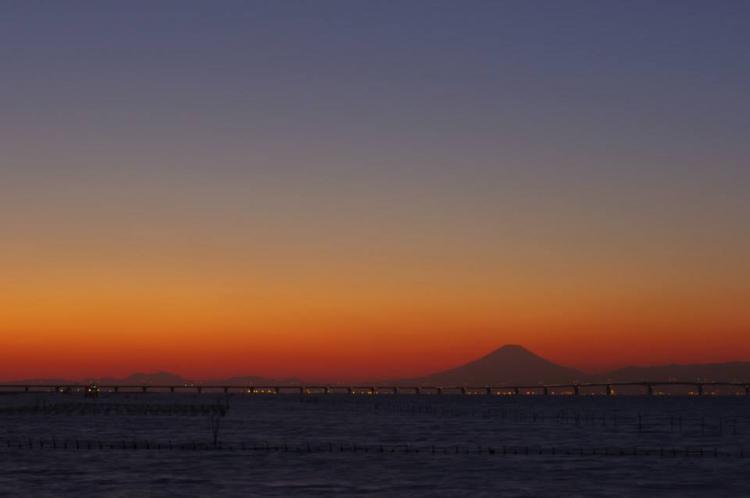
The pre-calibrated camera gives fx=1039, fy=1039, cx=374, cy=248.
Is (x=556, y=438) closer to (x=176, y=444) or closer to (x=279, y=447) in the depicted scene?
(x=279, y=447)

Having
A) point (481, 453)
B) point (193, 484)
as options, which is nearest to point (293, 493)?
Result: point (193, 484)

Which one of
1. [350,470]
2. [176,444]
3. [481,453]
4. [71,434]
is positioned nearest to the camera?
[350,470]

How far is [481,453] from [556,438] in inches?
1646

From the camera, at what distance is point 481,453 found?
135500 mm

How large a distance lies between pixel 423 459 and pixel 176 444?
3869 centimetres

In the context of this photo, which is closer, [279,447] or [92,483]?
[92,483]

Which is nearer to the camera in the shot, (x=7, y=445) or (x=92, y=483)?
(x=92, y=483)

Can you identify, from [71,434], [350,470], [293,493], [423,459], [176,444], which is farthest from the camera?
[71,434]

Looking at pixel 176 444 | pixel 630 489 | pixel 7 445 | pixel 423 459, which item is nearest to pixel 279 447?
pixel 176 444

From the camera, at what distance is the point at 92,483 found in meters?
96.6

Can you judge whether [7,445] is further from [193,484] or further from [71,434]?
[193,484]

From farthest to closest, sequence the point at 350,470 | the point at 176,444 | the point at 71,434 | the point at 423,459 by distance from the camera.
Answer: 1. the point at 71,434
2. the point at 176,444
3. the point at 423,459
4. the point at 350,470

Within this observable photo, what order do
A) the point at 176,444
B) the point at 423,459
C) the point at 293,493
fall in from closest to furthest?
1. the point at 293,493
2. the point at 423,459
3. the point at 176,444

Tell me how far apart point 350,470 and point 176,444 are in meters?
41.7
